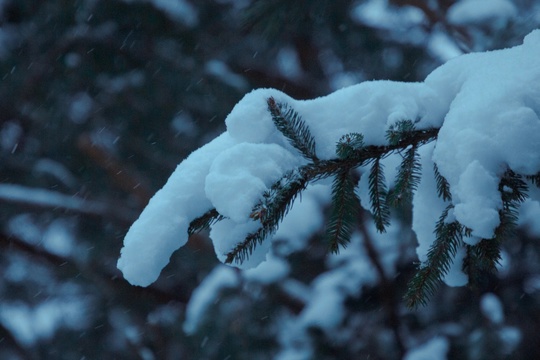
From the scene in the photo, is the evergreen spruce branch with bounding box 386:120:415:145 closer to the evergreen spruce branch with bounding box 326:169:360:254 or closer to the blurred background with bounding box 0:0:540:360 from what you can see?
the evergreen spruce branch with bounding box 326:169:360:254

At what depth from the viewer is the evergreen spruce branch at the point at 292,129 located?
3.65 feet

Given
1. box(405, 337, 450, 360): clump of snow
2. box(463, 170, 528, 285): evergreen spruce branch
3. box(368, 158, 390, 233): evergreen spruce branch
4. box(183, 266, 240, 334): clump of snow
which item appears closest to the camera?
box(463, 170, 528, 285): evergreen spruce branch

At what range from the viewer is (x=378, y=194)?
1187mm

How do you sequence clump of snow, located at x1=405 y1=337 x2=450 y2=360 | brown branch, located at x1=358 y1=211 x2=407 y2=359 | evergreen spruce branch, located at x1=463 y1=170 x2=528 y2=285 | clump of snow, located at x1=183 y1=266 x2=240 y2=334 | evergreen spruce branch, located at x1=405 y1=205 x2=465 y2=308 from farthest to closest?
clump of snow, located at x1=183 y1=266 x2=240 y2=334, brown branch, located at x1=358 y1=211 x2=407 y2=359, clump of snow, located at x1=405 y1=337 x2=450 y2=360, evergreen spruce branch, located at x1=405 y1=205 x2=465 y2=308, evergreen spruce branch, located at x1=463 y1=170 x2=528 y2=285

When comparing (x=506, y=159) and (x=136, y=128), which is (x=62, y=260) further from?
(x=506, y=159)

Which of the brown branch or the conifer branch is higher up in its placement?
the conifer branch

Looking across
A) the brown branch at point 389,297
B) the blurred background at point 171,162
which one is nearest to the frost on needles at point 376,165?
the blurred background at point 171,162

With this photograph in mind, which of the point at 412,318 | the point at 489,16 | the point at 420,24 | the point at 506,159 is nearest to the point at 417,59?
the point at 420,24

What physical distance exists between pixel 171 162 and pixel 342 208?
12.7 ft

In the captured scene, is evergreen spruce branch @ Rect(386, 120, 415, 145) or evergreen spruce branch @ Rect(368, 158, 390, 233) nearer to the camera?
evergreen spruce branch @ Rect(386, 120, 415, 145)

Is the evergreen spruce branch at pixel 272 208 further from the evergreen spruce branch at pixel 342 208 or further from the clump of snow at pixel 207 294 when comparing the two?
the clump of snow at pixel 207 294

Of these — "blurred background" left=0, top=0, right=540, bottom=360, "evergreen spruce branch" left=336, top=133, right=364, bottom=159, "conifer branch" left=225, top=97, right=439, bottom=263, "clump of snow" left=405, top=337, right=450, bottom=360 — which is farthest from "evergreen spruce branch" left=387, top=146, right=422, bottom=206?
"clump of snow" left=405, top=337, right=450, bottom=360

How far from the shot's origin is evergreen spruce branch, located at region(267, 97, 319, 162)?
1113mm

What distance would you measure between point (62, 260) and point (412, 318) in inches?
104
